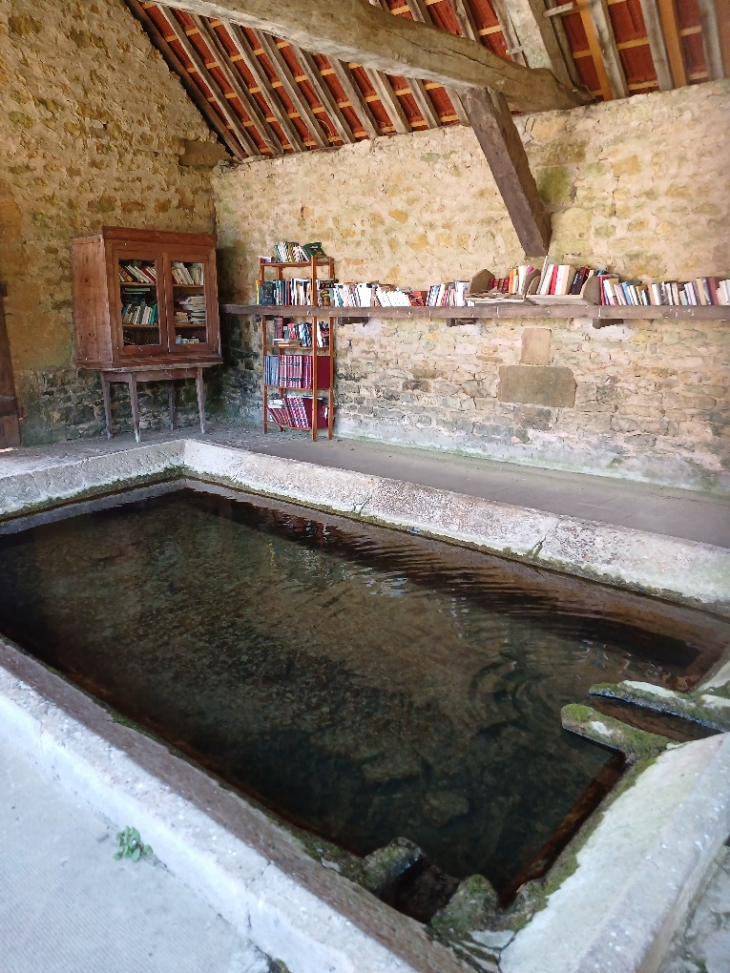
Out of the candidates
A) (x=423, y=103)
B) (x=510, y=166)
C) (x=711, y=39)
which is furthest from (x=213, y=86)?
(x=711, y=39)

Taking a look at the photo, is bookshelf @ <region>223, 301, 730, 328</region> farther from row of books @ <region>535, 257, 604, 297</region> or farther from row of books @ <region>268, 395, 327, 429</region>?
row of books @ <region>268, 395, 327, 429</region>

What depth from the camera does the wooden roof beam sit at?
3.09 meters

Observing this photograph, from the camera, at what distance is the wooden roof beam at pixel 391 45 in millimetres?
3094

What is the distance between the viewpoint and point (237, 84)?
6238 millimetres

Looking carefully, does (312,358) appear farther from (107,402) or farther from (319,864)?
(319,864)

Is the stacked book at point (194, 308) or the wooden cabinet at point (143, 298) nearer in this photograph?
the wooden cabinet at point (143, 298)

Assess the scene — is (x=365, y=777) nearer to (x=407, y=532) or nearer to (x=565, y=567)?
(x=565, y=567)

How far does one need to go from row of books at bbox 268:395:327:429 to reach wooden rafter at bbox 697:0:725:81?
4104 millimetres

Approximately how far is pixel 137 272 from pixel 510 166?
3.41m

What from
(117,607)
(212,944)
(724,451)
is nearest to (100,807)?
(212,944)

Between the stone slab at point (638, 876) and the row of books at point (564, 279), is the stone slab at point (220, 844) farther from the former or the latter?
the row of books at point (564, 279)

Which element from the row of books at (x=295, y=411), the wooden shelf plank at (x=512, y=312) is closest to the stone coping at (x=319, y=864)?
the wooden shelf plank at (x=512, y=312)

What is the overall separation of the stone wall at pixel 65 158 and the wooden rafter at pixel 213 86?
0.43 meters

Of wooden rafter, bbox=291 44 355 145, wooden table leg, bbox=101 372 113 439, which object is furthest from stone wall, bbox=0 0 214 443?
wooden rafter, bbox=291 44 355 145
